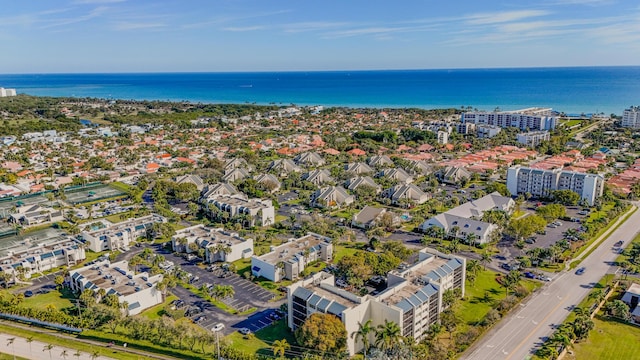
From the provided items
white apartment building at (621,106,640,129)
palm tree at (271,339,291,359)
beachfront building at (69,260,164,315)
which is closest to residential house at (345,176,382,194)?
beachfront building at (69,260,164,315)

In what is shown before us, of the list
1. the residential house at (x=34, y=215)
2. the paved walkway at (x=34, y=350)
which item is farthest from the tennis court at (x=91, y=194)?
the paved walkway at (x=34, y=350)

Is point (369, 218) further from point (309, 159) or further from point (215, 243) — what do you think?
point (309, 159)

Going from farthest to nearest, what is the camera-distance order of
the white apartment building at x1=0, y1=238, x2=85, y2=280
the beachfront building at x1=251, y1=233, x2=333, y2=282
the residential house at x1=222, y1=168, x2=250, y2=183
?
the residential house at x1=222, y1=168, x2=250, y2=183, the white apartment building at x1=0, y1=238, x2=85, y2=280, the beachfront building at x1=251, y1=233, x2=333, y2=282

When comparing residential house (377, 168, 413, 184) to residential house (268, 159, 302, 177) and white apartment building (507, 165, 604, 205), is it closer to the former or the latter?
white apartment building (507, 165, 604, 205)

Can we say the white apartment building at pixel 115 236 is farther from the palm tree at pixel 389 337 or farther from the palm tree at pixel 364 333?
the palm tree at pixel 389 337

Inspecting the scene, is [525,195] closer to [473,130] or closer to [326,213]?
[326,213]

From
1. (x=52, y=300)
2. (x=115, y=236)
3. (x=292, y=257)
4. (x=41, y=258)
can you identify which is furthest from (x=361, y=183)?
(x=52, y=300)
